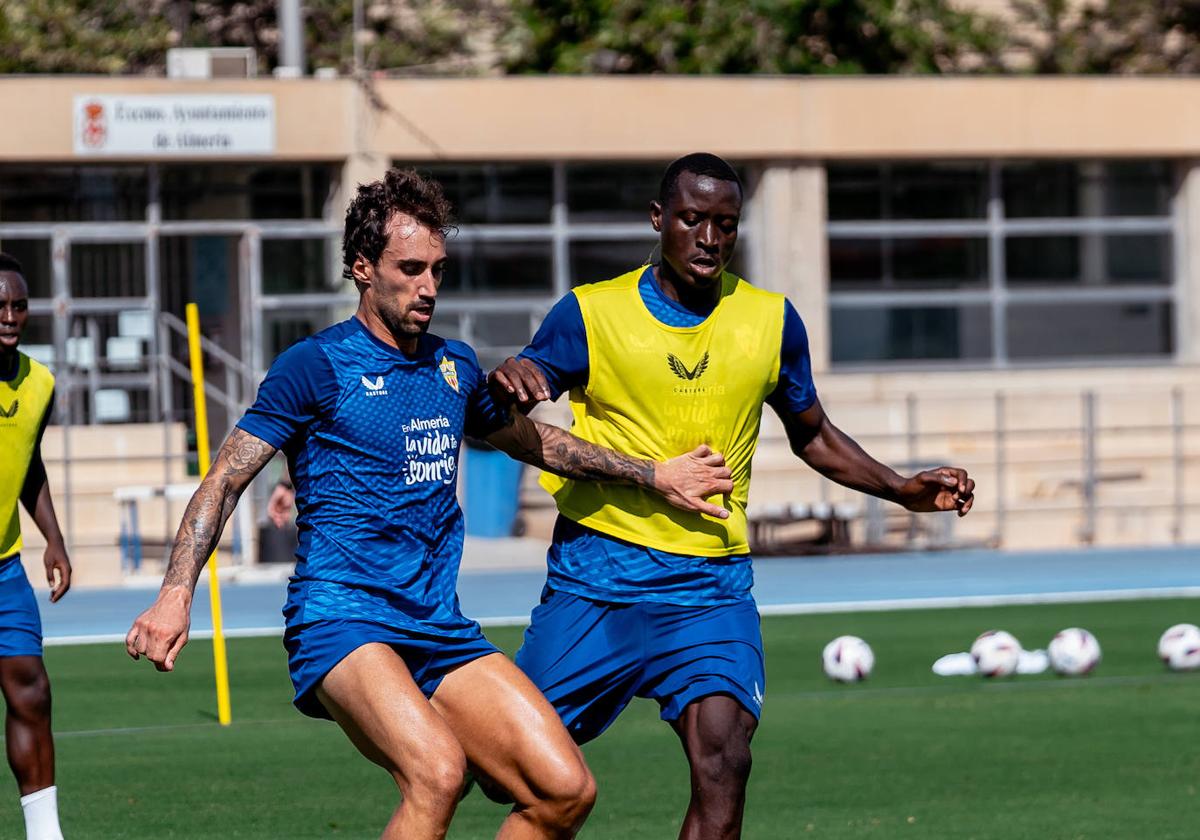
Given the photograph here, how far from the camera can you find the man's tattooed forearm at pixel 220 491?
5773mm

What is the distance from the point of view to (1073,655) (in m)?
12.9

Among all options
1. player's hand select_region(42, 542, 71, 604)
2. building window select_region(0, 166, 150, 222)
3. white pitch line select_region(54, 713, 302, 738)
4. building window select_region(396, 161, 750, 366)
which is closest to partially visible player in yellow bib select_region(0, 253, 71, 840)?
player's hand select_region(42, 542, 71, 604)

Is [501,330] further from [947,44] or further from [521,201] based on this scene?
[947,44]

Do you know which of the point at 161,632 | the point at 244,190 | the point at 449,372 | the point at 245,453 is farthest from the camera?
the point at 244,190

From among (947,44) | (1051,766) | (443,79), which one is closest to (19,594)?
(1051,766)

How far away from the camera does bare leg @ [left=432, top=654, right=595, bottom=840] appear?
19.0 ft

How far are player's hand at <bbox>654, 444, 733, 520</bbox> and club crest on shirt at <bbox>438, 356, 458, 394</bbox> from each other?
70 cm

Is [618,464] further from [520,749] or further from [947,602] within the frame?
[947,602]

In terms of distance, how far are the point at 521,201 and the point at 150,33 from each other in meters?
6.41

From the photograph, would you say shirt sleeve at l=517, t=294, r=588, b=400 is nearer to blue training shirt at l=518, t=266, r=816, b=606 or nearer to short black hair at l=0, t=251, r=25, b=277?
blue training shirt at l=518, t=266, r=816, b=606

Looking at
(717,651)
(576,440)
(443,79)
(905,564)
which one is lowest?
(905,564)

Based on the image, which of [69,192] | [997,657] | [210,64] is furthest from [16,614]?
[69,192]

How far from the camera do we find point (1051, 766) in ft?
32.4

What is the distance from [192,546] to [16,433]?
8.39 ft
